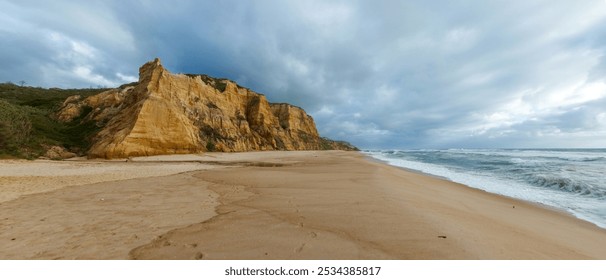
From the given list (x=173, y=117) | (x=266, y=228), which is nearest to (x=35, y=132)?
(x=173, y=117)

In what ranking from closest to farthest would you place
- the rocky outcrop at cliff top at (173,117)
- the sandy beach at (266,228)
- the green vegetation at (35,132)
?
the sandy beach at (266,228)
the green vegetation at (35,132)
the rocky outcrop at cliff top at (173,117)

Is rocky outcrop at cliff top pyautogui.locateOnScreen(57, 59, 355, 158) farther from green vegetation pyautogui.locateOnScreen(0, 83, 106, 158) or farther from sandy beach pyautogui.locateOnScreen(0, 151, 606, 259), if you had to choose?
sandy beach pyautogui.locateOnScreen(0, 151, 606, 259)

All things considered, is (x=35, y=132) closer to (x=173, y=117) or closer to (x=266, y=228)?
(x=173, y=117)

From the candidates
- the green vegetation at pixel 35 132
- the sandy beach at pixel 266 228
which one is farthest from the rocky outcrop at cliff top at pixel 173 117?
the sandy beach at pixel 266 228

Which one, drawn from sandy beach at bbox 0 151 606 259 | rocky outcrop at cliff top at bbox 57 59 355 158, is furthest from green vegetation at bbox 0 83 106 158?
sandy beach at bbox 0 151 606 259

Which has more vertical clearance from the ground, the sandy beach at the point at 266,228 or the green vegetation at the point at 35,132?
the green vegetation at the point at 35,132

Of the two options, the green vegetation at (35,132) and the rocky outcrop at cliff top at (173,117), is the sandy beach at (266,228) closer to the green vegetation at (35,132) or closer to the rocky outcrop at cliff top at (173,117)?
the green vegetation at (35,132)

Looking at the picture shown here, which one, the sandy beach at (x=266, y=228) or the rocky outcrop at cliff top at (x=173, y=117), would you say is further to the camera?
the rocky outcrop at cliff top at (x=173, y=117)

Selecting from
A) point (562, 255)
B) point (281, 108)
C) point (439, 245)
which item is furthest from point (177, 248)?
point (281, 108)

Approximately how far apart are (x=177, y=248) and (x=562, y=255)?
5.64 meters

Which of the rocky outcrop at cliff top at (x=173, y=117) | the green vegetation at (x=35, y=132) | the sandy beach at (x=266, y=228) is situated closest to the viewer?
the sandy beach at (x=266, y=228)

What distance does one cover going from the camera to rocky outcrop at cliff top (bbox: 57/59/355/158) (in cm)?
2359

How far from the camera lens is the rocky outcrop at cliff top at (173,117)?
23594 mm
